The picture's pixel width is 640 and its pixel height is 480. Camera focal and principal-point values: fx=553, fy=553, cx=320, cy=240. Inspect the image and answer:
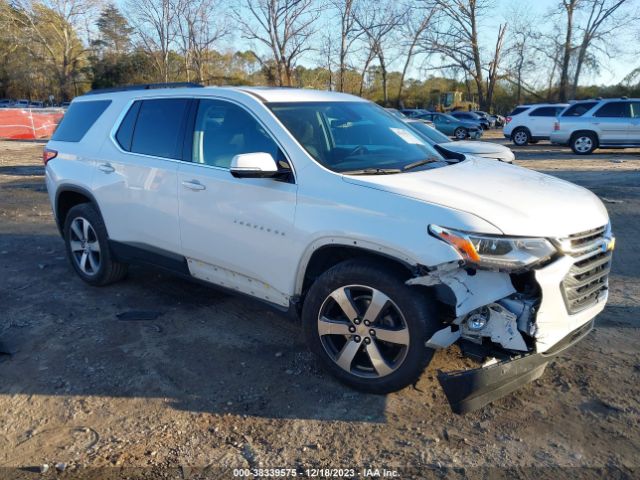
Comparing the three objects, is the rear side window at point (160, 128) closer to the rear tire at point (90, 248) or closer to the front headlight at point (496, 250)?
the rear tire at point (90, 248)

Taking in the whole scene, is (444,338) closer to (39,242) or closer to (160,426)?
(160,426)

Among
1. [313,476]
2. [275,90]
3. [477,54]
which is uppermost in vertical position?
[477,54]

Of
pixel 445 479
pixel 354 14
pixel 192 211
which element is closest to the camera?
pixel 445 479

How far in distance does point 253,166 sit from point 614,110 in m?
17.9

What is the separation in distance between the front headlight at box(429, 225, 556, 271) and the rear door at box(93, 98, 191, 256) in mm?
2302

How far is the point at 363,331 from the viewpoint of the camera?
3.31m

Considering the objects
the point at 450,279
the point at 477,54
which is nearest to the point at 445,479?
the point at 450,279

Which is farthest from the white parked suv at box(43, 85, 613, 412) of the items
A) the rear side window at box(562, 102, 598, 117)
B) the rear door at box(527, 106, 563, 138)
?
the rear door at box(527, 106, 563, 138)

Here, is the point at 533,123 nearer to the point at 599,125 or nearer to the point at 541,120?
the point at 541,120

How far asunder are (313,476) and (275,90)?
111 inches

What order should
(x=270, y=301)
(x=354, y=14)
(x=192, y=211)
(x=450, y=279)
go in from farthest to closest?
1. (x=354, y=14)
2. (x=192, y=211)
3. (x=270, y=301)
4. (x=450, y=279)

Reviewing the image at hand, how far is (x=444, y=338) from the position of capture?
300 cm

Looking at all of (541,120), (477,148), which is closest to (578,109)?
(541,120)

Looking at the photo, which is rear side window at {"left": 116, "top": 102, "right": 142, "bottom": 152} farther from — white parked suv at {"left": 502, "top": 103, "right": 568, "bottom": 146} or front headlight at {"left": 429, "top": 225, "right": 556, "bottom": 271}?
white parked suv at {"left": 502, "top": 103, "right": 568, "bottom": 146}
